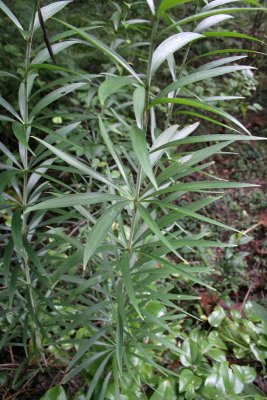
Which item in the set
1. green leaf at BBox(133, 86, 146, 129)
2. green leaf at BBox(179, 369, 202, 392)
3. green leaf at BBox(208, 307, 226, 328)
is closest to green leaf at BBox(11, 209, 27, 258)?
green leaf at BBox(133, 86, 146, 129)

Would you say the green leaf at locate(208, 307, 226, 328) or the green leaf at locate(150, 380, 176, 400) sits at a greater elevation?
the green leaf at locate(150, 380, 176, 400)

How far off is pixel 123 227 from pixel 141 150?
487mm

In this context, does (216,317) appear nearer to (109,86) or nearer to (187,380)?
Answer: (187,380)

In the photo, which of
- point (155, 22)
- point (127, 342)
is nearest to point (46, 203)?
point (155, 22)

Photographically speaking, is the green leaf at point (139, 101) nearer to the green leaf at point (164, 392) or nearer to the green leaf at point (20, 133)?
the green leaf at point (20, 133)

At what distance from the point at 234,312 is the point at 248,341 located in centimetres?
16

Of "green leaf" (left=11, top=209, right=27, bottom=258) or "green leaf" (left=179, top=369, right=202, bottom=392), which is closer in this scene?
"green leaf" (left=11, top=209, right=27, bottom=258)

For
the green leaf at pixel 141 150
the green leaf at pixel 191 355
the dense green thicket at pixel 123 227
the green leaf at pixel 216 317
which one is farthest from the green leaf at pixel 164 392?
the green leaf at pixel 141 150

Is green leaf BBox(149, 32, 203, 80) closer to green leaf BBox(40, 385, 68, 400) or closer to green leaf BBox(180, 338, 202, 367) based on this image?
green leaf BBox(40, 385, 68, 400)

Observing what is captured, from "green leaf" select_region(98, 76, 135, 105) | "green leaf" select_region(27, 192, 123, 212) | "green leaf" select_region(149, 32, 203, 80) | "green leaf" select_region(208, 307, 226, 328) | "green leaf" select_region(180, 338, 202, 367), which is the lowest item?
"green leaf" select_region(208, 307, 226, 328)

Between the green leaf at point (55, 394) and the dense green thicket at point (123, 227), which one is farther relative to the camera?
the green leaf at point (55, 394)

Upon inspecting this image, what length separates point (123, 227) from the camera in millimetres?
1110

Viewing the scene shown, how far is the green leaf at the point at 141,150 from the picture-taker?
0.63 m

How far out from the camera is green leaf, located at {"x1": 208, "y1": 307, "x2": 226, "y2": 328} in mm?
1845
